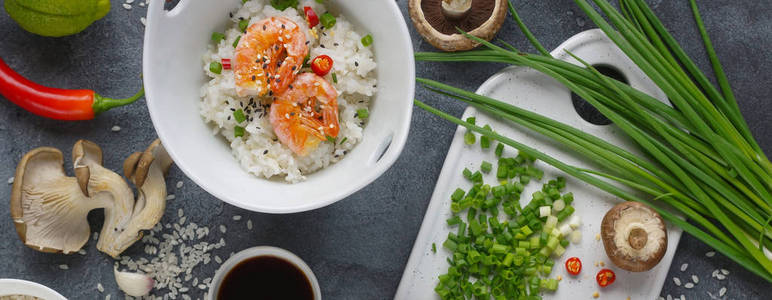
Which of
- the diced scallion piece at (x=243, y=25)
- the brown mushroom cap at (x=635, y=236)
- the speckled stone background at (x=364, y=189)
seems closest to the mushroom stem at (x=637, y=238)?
the brown mushroom cap at (x=635, y=236)

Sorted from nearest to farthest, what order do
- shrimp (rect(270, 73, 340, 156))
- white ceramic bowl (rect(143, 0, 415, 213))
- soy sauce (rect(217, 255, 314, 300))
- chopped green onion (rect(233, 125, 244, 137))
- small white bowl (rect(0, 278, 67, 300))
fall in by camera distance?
white ceramic bowl (rect(143, 0, 415, 213)) < shrimp (rect(270, 73, 340, 156)) < chopped green onion (rect(233, 125, 244, 137)) < small white bowl (rect(0, 278, 67, 300)) < soy sauce (rect(217, 255, 314, 300))

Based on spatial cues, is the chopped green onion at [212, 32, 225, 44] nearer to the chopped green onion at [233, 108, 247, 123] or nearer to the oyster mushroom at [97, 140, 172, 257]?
the chopped green onion at [233, 108, 247, 123]

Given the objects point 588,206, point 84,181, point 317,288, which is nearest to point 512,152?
point 588,206

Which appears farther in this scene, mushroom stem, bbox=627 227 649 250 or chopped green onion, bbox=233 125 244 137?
mushroom stem, bbox=627 227 649 250

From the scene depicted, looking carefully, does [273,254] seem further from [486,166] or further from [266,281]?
[486,166]

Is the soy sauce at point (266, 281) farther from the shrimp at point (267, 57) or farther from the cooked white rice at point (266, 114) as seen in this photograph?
the shrimp at point (267, 57)

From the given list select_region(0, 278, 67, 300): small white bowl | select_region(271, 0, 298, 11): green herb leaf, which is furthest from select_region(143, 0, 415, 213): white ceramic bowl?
select_region(0, 278, 67, 300): small white bowl
